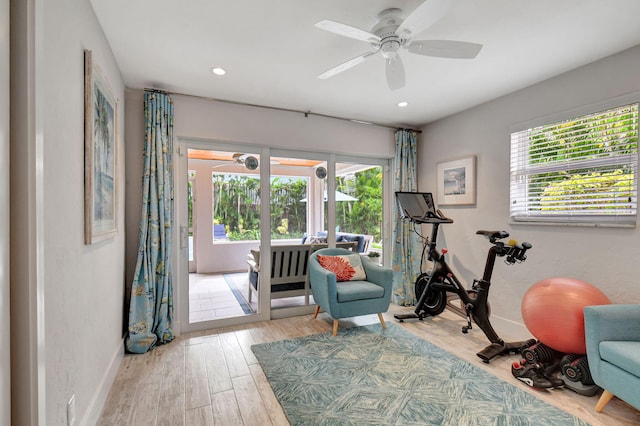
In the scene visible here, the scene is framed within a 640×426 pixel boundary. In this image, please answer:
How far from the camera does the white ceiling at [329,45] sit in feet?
A: 6.02

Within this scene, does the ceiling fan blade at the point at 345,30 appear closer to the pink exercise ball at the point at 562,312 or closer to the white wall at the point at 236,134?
the white wall at the point at 236,134

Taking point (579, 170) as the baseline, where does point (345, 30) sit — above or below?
above

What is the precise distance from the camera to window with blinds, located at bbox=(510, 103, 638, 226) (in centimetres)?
234

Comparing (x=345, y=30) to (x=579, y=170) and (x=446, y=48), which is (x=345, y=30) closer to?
(x=446, y=48)

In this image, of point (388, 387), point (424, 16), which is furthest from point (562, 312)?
point (424, 16)

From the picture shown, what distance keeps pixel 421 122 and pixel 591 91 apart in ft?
6.34

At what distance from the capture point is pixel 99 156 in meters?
1.91

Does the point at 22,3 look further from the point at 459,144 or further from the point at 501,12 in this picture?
the point at 459,144

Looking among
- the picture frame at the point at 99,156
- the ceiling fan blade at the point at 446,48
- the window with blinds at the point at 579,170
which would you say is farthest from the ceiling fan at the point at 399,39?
the window with blinds at the point at 579,170

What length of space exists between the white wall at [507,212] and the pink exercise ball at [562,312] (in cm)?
40

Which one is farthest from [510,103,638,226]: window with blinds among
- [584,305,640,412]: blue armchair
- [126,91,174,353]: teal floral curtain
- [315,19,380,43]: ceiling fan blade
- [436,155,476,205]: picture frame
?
[126,91,174,353]: teal floral curtain

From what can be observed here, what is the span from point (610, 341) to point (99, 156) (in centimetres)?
349

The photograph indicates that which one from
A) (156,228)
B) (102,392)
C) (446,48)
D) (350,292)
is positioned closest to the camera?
(446,48)

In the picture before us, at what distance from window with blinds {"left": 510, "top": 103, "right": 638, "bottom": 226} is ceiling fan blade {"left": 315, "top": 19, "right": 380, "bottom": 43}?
2.12 m
